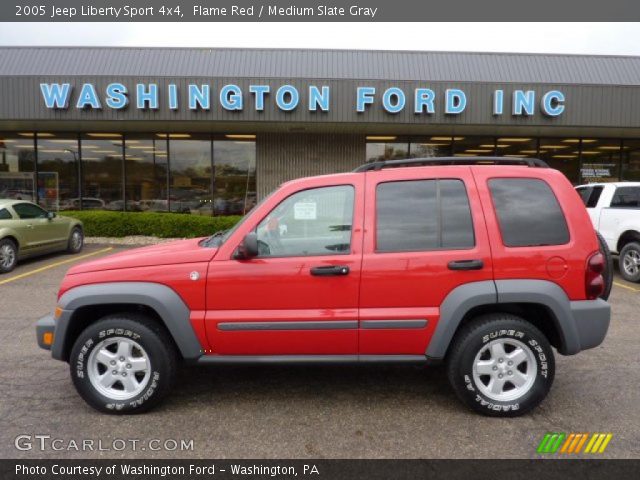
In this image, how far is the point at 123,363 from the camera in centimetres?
352

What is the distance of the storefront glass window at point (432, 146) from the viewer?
16.0m

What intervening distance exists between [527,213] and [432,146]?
13156mm

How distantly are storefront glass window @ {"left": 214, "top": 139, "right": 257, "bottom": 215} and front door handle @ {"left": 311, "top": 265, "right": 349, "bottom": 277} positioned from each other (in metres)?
12.7

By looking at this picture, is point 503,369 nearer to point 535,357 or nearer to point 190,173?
point 535,357

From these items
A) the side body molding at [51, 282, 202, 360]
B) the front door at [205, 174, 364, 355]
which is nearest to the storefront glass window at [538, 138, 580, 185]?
the front door at [205, 174, 364, 355]

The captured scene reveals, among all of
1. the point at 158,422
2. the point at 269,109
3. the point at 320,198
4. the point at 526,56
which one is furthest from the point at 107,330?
the point at 526,56

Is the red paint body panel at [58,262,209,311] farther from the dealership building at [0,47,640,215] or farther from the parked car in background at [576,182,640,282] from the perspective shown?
the dealership building at [0,47,640,215]

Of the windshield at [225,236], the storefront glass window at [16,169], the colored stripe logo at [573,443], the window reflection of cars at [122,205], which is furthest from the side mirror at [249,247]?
the storefront glass window at [16,169]

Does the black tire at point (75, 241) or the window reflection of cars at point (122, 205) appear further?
the window reflection of cars at point (122, 205)

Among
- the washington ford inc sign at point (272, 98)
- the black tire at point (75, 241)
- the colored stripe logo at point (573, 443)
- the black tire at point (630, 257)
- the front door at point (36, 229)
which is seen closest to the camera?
the colored stripe logo at point (573, 443)

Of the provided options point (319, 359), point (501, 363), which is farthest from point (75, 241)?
point (501, 363)

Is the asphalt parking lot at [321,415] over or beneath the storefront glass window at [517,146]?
beneath

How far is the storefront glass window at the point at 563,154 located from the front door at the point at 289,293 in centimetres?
1511

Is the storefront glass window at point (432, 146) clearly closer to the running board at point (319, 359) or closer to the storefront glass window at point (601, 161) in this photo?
the storefront glass window at point (601, 161)
